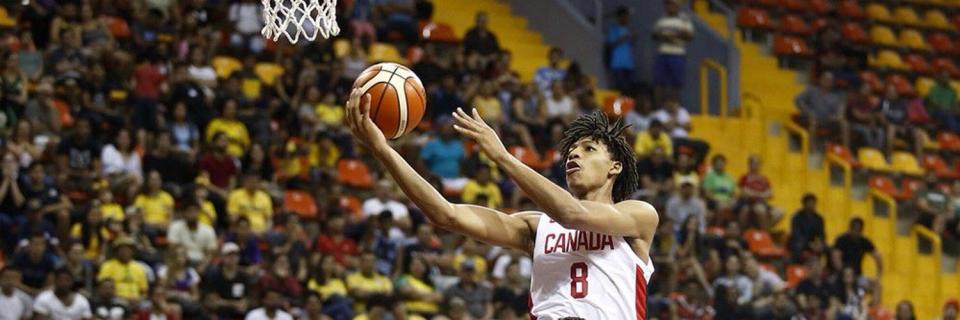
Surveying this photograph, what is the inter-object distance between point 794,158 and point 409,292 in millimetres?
7959

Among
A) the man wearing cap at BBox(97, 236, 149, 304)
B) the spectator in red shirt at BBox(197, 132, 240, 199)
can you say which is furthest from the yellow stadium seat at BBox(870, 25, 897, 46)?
the man wearing cap at BBox(97, 236, 149, 304)

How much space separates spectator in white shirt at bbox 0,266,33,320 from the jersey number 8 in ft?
26.6

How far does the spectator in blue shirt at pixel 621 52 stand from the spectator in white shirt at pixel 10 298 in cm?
998

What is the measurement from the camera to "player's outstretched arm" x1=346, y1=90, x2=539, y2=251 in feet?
22.9

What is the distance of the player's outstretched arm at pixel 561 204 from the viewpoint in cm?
700

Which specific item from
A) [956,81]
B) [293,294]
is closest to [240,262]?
[293,294]

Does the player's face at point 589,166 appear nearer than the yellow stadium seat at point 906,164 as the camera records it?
Yes

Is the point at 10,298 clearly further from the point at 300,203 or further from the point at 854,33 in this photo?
the point at 854,33

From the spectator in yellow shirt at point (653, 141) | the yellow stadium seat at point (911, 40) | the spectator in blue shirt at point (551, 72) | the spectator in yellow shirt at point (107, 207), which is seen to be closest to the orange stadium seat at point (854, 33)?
the yellow stadium seat at point (911, 40)

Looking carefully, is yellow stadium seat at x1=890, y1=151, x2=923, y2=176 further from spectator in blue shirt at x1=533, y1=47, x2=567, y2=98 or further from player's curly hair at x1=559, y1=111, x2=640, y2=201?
player's curly hair at x1=559, y1=111, x2=640, y2=201

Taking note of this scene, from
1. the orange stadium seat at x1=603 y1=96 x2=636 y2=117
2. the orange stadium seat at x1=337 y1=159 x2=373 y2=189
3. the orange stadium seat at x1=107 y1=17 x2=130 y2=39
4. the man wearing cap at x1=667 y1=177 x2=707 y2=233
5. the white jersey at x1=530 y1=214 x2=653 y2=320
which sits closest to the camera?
the white jersey at x1=530 y1=214 x2=653 y2=320

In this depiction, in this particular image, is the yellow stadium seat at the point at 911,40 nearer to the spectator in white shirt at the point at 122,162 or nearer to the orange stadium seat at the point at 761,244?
the orange stadium seat at the point at 761,244

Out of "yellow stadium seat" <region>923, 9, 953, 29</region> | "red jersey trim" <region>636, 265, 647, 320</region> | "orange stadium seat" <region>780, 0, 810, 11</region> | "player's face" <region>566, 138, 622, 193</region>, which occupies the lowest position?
"red jersey trim" <region>636, 265, 647, 320</region>

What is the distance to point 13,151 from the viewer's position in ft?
52.2
